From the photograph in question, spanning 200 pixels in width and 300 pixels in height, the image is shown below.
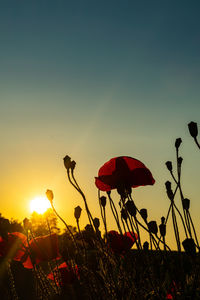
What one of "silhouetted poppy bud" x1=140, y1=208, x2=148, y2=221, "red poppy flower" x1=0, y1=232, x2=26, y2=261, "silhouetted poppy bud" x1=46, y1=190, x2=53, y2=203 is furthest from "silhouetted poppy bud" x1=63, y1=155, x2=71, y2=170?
"red poppy flower" x1=0, y1=232, x2=26, y2=261

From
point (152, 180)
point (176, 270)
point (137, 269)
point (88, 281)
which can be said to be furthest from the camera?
point (152, 180)

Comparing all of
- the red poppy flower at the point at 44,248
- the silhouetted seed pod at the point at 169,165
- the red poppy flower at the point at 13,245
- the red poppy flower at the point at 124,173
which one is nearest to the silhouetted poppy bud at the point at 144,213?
the red poppy flower at the point at 124,173

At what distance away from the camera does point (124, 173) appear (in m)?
1.74

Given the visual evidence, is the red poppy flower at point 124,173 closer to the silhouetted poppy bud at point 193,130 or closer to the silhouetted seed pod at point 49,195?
the silhouetted seed pod at point 49,195

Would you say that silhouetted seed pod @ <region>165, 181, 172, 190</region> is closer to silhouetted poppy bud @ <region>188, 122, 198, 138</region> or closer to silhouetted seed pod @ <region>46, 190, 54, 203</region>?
silhouetted poppy bud @ <region>188, 122, 198, 138</region>

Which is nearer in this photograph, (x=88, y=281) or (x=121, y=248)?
(x=88, y=281)

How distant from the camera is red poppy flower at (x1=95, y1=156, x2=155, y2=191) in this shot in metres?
1.70

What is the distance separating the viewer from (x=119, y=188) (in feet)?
5.47

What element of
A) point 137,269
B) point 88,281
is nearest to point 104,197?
point 137,269

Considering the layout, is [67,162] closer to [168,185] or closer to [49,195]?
[49,195]

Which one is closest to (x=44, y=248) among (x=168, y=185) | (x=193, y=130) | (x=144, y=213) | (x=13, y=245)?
(x=13, y=245)

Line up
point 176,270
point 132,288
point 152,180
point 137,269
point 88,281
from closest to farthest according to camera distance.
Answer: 1. point 132,288
2. point 88,281
3. point 176,270
4. point 137,269
5. point 152,180

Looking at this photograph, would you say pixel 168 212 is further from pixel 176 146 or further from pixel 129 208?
pixel 176 146

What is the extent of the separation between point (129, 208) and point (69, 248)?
0.60 metres
